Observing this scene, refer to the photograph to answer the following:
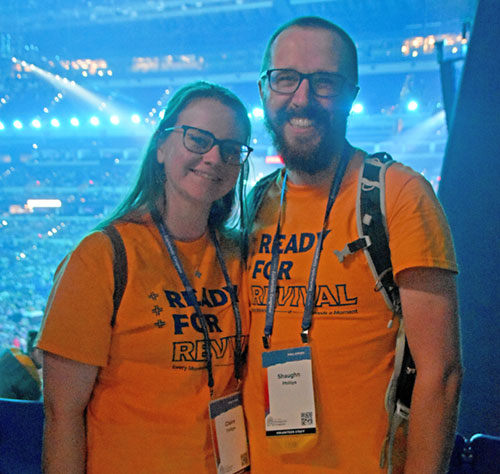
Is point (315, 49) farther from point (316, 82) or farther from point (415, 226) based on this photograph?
point (415, 226)

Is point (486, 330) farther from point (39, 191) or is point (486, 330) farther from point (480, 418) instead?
point (39, 191)

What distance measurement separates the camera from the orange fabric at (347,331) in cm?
107

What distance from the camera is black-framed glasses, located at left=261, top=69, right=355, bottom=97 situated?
4.08 feet

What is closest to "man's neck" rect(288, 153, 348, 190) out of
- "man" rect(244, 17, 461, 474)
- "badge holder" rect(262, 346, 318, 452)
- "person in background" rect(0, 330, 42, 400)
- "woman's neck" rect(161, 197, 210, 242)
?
"man" rect(244, 17, 461, 474)

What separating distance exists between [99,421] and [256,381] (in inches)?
18.6

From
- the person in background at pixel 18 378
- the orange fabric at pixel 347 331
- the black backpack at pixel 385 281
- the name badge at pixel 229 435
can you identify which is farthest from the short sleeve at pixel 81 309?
the person in background at pixel 18 378

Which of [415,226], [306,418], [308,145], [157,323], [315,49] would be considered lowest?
[306,418]

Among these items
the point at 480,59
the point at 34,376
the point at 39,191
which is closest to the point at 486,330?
the point at 480,59

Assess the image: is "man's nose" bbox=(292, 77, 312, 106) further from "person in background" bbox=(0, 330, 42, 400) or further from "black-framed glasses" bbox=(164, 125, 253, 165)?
"person in background" bbox=(0, 330, 42, 400)

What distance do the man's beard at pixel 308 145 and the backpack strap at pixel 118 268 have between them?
591mm

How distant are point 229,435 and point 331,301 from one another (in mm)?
526

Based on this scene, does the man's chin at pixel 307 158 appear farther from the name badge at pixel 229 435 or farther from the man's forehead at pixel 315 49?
the name badge at pixel 229 435

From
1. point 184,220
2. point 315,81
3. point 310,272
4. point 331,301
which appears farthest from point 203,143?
point 331,301

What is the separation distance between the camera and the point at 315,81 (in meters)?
1.25
